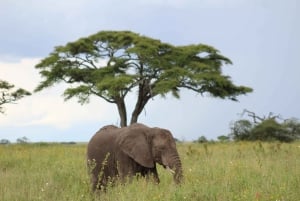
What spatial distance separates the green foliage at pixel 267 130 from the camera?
38.5 metres

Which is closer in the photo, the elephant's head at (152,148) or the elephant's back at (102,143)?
the elephant's head at (152,148)

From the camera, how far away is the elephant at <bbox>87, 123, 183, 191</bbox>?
9.38 meters

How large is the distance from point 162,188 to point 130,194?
0.88m

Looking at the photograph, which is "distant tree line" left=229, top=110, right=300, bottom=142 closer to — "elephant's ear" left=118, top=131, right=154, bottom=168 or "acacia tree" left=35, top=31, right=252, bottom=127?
"acacia tree" left=35, top=31, right=252, bottom=127

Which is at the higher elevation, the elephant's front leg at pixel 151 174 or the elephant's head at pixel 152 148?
the elephant's head at pixel 152 148

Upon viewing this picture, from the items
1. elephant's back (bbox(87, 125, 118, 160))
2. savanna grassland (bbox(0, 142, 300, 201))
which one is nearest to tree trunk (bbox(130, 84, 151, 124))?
savanna grassland (bbox(0, 142, 300, 201))

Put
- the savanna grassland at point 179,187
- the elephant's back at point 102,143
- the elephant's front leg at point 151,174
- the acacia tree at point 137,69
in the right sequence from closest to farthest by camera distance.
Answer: the savanna grassland at point 179,187
the elephant's front leg at point 151,174
the elephant's back at point 102,143
the acacia tree at point 137,69

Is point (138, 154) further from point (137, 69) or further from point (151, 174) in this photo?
point (137, 69)

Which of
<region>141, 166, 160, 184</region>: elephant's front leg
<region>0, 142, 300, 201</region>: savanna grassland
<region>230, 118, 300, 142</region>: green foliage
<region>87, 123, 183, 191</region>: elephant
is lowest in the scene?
<region>0, 142, 300, 201</region>: savanna grassland

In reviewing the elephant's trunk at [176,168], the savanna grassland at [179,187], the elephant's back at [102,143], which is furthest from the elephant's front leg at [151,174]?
the elephant's back at [102,143]

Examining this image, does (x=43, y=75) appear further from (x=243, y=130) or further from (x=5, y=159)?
(x=5, y=159)

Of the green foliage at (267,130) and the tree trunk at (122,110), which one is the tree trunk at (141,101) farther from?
the green foliage at (267,130)

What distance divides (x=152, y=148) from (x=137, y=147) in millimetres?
271

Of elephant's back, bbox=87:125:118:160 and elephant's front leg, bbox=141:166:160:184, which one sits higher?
elephant's back, bbox=87:125:118:160
